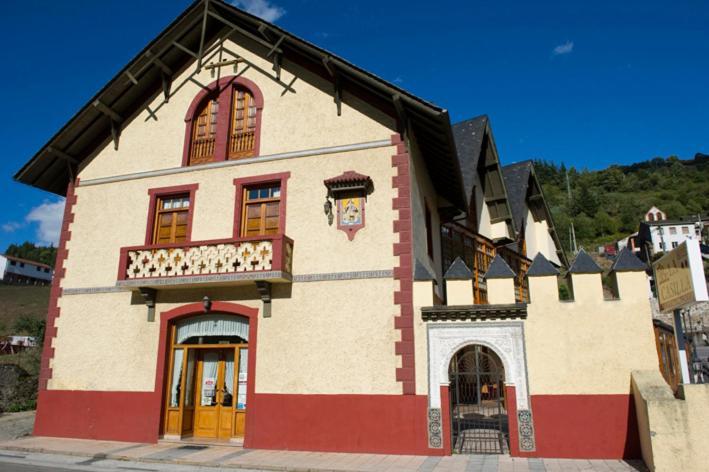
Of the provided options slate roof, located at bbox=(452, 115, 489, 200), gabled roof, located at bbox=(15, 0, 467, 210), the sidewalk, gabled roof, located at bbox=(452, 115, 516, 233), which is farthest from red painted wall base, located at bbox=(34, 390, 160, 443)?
gabled roof, located at bbox=(452, 115, 516, 233)

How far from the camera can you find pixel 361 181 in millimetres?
12500

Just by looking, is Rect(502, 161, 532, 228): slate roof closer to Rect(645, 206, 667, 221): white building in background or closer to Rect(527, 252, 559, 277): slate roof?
Rect(527, 252, 559, 277): slate roof

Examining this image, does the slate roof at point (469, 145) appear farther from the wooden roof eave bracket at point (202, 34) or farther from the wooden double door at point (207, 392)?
the wooden double door at point (207, 392)

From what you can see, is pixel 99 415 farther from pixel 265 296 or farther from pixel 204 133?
pixel 204 133

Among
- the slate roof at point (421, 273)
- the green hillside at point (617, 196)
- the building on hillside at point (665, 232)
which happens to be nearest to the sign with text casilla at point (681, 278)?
the slate roof at point (421, 273)

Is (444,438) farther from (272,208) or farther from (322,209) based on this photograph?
(272,208)

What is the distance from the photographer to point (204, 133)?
1493 cm

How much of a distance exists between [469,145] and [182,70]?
1104 centimetres

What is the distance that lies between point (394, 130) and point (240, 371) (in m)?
7.27

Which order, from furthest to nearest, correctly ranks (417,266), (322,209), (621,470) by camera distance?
1. (322,209)
2. (417,266)
3. (621,470)

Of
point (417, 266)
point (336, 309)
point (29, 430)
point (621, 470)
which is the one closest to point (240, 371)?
point (336, 309)

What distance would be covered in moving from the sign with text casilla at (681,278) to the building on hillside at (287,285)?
1.53 feet

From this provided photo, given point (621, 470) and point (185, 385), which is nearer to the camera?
point (621, 470)

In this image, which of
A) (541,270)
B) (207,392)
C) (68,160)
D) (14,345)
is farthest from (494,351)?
(14,345)
